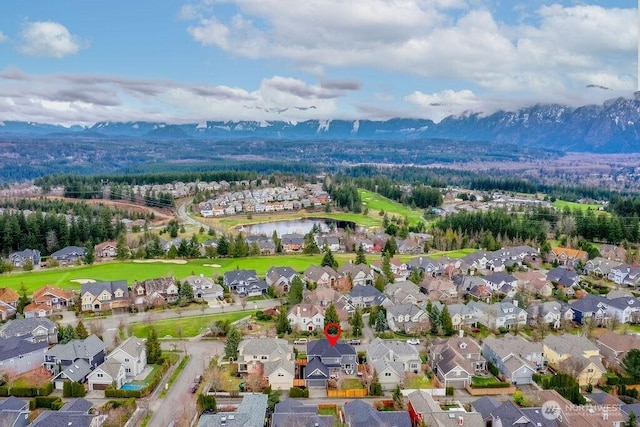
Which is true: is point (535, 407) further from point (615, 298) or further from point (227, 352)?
point (615, 298)

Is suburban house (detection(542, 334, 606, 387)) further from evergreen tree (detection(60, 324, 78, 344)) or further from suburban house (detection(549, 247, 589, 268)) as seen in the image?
evergreen tree (detection(60, 324, 78, 344))

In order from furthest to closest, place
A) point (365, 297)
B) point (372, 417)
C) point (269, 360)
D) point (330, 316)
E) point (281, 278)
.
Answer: point (281, 278) → point (365, 297) → point (330, 316) → point (269, 360) → point (372, 417)

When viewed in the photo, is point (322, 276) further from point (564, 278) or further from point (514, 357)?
point (564, 278)

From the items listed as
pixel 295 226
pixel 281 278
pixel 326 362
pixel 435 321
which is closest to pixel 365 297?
pixel 435 321

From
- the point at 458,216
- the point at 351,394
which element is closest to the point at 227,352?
the point at 351,394

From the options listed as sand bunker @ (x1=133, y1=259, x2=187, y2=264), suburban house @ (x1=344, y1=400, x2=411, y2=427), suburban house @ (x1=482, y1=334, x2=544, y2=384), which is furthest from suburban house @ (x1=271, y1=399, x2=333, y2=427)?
sand bunker @ (x1=133, y1=259, x2=187, y2=264)

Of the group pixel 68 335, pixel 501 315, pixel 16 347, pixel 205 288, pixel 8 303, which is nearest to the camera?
pixel 16 347
